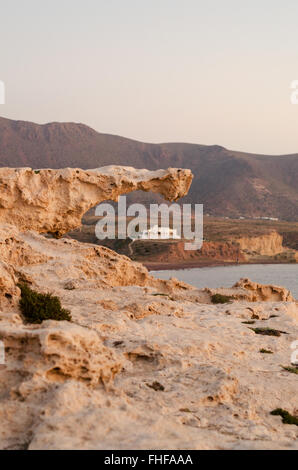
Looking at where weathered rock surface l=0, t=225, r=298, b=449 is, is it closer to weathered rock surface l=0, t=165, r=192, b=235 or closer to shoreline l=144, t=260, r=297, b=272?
weathered rock surface l=0, t=165, r=192, b=235

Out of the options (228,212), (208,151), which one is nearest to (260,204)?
(228,212)

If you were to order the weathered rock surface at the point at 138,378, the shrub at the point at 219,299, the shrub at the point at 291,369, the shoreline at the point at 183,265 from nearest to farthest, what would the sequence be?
the weathered rock surface at the point at 138,378, the shrub at the point at 291,369, the shrub at the point at 219,299, the shoreline at the point at 183,265

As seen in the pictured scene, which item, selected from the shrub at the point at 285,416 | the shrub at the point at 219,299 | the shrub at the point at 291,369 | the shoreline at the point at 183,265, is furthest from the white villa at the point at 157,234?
the shrub at the point at 285,416

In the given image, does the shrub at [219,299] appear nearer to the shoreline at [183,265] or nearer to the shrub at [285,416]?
the shrub at [285,416]

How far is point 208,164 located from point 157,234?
98.2 meters

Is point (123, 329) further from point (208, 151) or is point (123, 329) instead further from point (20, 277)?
point (208, 151)

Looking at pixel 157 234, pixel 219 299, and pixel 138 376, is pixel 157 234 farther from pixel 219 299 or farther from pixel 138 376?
pixel 138 376

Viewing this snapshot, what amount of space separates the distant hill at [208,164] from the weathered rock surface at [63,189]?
103407 mm

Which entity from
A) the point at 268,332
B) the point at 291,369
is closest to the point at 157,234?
the point at 268,332

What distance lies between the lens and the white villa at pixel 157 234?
79812mm

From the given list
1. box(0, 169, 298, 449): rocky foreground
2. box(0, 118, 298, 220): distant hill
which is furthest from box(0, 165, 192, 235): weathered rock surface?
box(0, 118, 298, 220): distant hill

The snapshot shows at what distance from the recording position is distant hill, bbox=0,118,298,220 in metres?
141

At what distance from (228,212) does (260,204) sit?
940cm

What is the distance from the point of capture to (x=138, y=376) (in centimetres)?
956
